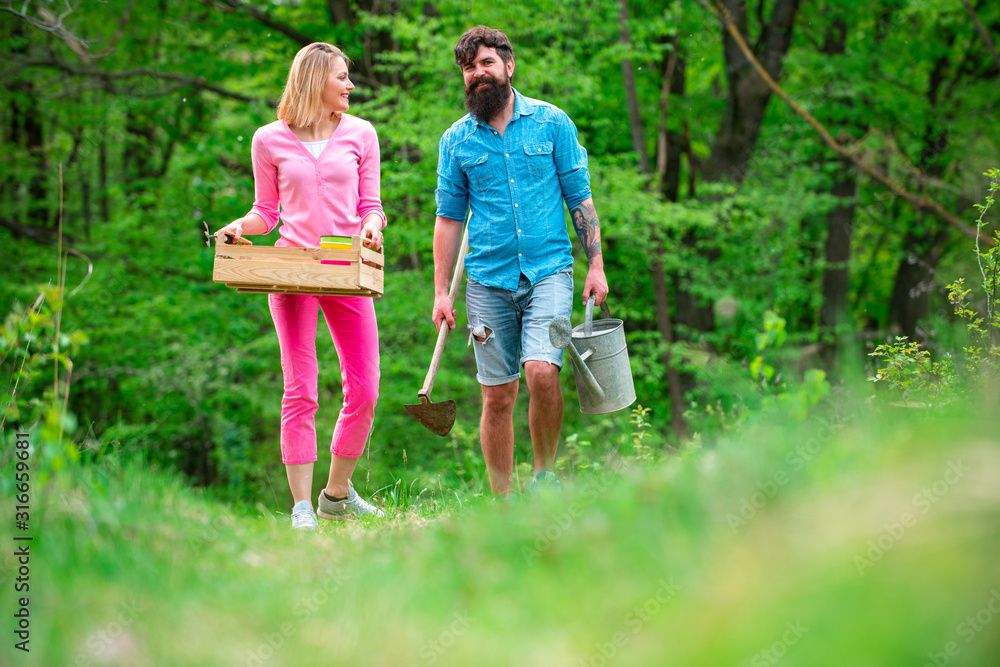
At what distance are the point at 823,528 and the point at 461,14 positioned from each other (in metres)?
9.16

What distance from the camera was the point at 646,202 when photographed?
32.1ft

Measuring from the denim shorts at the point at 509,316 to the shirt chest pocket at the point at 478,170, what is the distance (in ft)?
1.70

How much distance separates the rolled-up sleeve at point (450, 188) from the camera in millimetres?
4246

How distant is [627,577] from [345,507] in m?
2.59

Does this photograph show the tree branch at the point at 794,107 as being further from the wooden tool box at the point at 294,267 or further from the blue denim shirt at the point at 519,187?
the wooden tool box at the point at 294,267

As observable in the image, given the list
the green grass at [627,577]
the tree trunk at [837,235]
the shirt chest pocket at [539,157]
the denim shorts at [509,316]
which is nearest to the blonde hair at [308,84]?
the shirt chest pocket at [539,157]

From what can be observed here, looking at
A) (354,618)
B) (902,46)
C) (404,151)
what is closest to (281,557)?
(354,618)

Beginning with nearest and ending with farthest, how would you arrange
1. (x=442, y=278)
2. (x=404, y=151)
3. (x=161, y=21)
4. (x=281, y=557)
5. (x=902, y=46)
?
(x=281, y=557) < (x=442, y=278) < (x=404, y=151) < (x=161, y=21) < (x=902, y=46)

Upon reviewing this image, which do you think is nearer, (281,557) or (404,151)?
(281,557)

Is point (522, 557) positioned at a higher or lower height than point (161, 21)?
lower

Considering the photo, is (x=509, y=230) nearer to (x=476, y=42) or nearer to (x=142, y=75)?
(x=476, y=42)

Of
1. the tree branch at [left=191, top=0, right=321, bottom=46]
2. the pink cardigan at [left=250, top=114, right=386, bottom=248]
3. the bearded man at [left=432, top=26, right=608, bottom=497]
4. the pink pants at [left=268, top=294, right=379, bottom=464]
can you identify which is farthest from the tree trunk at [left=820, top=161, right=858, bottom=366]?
the pink cardigan at [left=250, top=114, right=386, bottom=248]

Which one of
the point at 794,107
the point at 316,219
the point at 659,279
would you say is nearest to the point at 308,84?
the point at 316,219

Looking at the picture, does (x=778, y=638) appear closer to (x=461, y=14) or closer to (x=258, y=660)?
(x=258, y=660)
